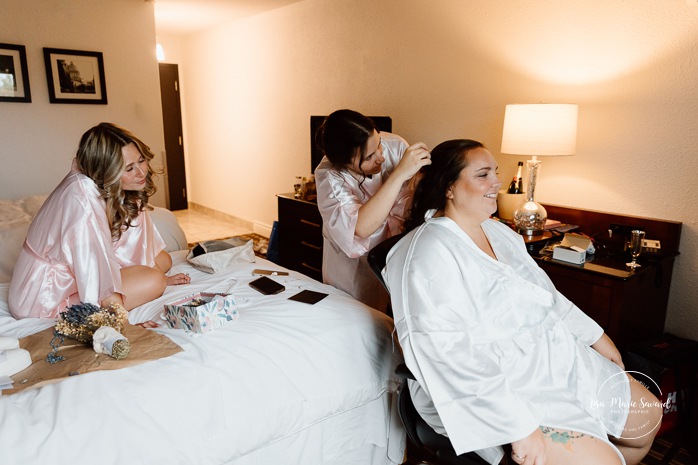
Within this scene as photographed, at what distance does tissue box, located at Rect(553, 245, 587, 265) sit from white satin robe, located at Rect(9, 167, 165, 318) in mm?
1733

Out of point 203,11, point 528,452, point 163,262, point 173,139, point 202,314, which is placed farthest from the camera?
point 173,139

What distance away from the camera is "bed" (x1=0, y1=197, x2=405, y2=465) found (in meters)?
1.12

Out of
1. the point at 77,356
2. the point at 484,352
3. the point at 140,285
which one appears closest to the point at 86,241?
the point at 140,285

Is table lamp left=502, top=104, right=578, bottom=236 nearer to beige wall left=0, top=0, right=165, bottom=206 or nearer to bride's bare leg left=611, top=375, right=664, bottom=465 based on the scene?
bride's bare leg left=611, top=375, right=664, bottom=465

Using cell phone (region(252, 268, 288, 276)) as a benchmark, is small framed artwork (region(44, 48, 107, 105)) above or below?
above

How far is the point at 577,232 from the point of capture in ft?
7.98

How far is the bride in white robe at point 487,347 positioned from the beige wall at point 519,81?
1.07 meters

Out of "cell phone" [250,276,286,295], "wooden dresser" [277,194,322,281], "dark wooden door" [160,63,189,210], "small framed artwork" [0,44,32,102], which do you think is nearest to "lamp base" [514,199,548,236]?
"cell phone" [250,276,286,295]

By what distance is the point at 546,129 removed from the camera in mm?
2189

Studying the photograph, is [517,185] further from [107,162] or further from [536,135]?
[107,162]

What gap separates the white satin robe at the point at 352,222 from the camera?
1802 mm

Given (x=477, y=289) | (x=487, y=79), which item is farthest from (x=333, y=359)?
(x=487, y=79)

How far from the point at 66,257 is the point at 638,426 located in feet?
6.05

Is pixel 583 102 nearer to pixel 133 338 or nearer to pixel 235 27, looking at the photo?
pixel 133 338
